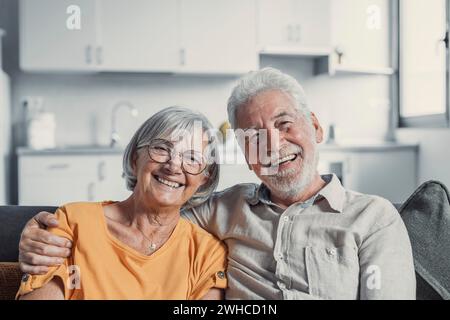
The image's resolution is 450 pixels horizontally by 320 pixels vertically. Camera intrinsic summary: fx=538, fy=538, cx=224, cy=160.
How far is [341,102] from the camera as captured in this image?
3.46 metres

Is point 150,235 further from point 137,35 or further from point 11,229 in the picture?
point 137,35

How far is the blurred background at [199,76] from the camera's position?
2.79 meters

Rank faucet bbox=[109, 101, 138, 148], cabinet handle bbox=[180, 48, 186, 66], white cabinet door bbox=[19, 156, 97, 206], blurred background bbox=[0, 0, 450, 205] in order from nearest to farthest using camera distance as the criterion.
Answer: white cabinet door bbox=[19, 156, 97, 206]
blurred background bbox=[0, 0, 450, 205]
cabinet handle bbox=[180, 48, 186, 66]
faucet bbox=[109, 101, 138, 148]

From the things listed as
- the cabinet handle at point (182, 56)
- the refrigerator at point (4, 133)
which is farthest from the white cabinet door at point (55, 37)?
the cabinet handle at point (182, 56)

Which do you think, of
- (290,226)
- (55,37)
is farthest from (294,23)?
(290,226)

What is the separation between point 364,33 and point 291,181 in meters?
2.73

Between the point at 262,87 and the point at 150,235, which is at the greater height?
the point at 262,87

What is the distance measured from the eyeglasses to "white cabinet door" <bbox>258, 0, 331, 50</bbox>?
2.22 m

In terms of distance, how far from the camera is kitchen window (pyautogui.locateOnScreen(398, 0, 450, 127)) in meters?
3.00

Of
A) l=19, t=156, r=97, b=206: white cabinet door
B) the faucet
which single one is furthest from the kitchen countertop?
l=19, t=156, r=97, b=206: white cabinet door

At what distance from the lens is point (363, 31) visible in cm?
345

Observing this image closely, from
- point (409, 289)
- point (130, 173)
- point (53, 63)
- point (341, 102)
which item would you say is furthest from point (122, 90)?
point (409, 289)

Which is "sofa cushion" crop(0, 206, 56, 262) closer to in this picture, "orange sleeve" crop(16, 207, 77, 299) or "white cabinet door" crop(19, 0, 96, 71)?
"orange sleeve" crop(16, 207, 77, 299)
